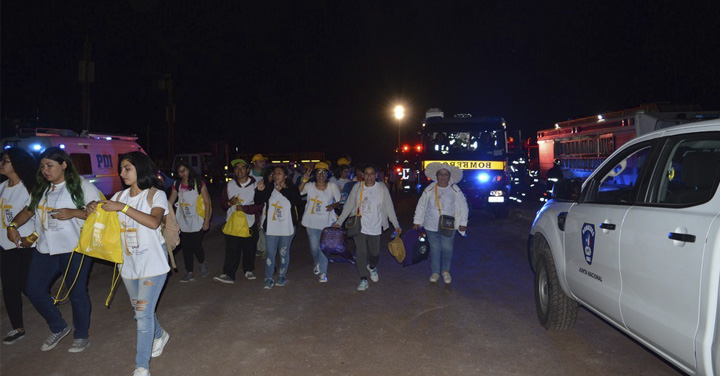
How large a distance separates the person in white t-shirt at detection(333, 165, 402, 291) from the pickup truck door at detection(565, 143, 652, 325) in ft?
9.61

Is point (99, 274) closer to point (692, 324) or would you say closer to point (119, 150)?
point (119, 150)

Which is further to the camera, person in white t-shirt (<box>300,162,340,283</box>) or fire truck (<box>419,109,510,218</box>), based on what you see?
fire truck (<box>419,109,510,218</box>)

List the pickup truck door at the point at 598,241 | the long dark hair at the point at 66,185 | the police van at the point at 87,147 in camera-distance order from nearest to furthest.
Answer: the pickup truck door at the point at 598,241 → the long dark hair at the point at 66,185 → the police van at the point at 87,147

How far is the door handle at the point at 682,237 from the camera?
2.78 metres

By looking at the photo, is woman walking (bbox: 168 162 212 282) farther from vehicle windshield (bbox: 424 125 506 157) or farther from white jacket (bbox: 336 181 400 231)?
vehicle windshield (bbox: 424 125 506 157)

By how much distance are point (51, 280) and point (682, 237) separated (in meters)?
5.32

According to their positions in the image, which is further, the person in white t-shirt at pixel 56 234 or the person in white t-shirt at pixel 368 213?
the person in white t-shirt at pixel 368 213

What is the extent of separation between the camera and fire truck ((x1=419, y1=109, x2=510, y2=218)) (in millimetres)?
14180

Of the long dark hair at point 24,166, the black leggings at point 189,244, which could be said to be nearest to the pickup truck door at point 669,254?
the long dark hair at point 24,166

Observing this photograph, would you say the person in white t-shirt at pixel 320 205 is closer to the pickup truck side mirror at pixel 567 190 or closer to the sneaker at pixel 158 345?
the sneaker at pixel 158 345

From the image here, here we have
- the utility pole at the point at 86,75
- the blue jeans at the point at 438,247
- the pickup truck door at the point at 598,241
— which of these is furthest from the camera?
the utility pole at the point at 86,75

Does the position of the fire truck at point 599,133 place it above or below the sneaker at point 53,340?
above

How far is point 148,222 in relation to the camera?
387 cm

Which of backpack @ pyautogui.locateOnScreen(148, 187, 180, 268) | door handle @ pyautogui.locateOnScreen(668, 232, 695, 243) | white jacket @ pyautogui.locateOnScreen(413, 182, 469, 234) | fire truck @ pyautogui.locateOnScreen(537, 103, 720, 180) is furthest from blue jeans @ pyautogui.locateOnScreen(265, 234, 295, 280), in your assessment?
fire truck @ pyautogui.locateOnScreen(537, 103, 720, 180)
